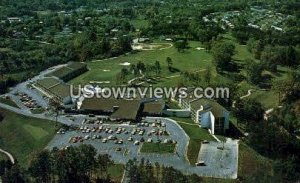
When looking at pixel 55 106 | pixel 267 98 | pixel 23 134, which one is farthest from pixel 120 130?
pixel 267 98

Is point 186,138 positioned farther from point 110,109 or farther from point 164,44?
point 164,44

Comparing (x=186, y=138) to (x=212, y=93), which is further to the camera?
(x=212, y=93)

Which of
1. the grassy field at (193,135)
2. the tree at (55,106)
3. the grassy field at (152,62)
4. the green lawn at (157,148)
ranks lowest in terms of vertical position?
the grassy field at (152,62)

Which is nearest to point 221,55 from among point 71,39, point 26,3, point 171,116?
point 171,116

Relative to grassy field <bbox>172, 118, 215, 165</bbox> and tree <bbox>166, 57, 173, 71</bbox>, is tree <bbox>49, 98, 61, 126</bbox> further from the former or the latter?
tree <bbox>166, 57, 173, 71</bbox>

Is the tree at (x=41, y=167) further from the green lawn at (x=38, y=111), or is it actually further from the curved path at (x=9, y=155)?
the green lawn at (x=38, y=111)

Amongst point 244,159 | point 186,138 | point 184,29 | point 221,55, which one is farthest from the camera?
point 184,29

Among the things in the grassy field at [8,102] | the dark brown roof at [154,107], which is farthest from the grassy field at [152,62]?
the grassy field at [8,102]
